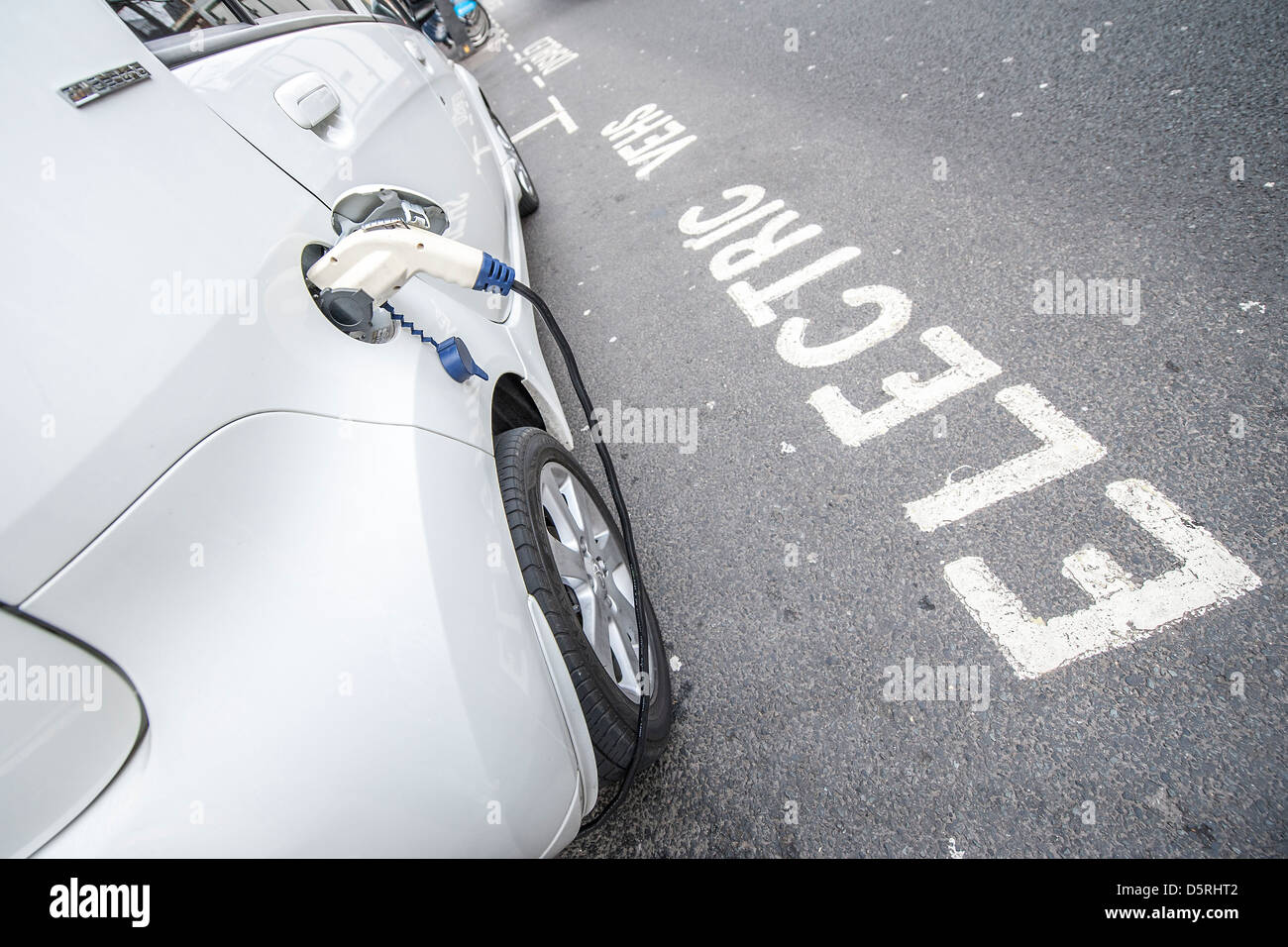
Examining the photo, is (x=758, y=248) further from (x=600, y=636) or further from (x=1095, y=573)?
(x=600, y=636)

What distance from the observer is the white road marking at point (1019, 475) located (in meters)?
2.14

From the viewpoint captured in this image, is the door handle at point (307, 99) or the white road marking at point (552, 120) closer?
the door handle at point (307, 99)

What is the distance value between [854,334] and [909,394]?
0.45m

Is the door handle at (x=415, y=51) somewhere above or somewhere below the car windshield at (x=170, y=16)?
below

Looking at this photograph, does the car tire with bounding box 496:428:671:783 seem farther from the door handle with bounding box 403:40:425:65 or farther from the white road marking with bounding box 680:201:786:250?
the white road marking with bounding box 680:201:786:250

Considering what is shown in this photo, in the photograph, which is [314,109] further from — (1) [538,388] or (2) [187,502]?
(2) [187,502]

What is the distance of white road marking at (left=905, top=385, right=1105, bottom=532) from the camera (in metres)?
2.14

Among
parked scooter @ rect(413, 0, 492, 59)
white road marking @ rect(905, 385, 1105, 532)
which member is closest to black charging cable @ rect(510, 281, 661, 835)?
white road marking @ rect(905, 385, 1105, 532)

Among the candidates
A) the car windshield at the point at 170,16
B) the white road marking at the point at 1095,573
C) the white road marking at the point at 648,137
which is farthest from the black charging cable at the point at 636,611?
the white road marking at the point at 648,137

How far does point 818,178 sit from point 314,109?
291 centimetres

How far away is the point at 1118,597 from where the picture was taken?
1831 mm

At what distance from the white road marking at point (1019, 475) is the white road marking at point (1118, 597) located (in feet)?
0.71

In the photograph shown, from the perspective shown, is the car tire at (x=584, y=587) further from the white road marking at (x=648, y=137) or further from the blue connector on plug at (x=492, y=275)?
the white road marking at (x=648, y=137)

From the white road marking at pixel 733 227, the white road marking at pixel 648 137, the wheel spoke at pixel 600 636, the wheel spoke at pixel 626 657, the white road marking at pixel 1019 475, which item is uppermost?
the wheel spoke at pixel 600 636
